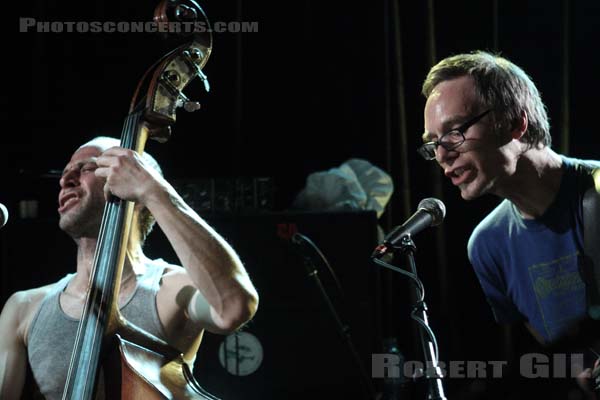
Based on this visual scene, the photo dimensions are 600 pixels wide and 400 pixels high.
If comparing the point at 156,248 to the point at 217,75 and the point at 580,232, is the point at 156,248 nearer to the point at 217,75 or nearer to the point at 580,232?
the point at 217,75

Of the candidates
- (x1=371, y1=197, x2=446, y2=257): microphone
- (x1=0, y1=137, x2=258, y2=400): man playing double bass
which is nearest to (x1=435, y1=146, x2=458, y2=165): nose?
(x1=371, y1=197, x2=446, y2=257): microphone

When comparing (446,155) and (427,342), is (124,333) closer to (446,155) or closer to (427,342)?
(427,342)

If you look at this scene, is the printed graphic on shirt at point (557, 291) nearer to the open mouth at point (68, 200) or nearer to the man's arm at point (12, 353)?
the open mouth at point (68, 200)

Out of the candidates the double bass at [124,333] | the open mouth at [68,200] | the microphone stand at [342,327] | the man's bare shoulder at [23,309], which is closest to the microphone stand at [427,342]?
the double bass at [124,333]

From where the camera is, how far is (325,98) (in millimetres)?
4672

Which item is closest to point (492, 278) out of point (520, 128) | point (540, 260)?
point (540, 260)

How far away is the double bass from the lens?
1.81 m

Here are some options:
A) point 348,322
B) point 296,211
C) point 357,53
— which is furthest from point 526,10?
point 348,322

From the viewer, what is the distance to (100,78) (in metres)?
4.73

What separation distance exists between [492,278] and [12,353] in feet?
5.51

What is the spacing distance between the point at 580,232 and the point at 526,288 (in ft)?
0.95

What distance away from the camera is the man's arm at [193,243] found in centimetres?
195

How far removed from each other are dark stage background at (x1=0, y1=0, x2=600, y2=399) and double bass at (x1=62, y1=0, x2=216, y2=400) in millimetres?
1923

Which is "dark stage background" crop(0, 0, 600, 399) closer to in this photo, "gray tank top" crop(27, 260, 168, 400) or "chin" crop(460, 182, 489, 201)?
"gray tank top" crop(27, 260, 168, 400)
